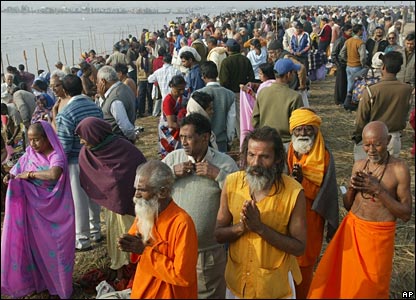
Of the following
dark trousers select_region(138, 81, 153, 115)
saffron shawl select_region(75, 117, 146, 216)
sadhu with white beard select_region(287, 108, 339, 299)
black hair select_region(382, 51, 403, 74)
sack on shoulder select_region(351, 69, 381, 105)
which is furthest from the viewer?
dark trousers select_region(138, 81, 153, 115)

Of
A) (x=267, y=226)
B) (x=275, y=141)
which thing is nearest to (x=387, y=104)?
(x=275, y=141)

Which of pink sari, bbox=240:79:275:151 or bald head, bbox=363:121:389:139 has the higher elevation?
bald head, bbox=363:121:389:139

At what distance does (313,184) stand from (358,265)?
672mm

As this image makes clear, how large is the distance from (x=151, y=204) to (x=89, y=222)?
252 cm

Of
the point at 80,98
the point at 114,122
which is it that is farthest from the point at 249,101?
the point at 80,98

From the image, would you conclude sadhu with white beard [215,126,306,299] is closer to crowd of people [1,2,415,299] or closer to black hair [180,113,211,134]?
crowd of people [1,2,415,299]


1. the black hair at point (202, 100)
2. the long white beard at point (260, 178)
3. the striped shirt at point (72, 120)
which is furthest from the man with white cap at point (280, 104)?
the long white beard at point (260, 178)

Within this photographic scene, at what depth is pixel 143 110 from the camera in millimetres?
10758

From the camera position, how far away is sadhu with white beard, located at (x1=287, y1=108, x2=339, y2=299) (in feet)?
11.1

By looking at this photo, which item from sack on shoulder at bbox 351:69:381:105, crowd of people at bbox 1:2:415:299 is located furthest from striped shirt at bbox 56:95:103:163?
sack on shoulder at bbox 351:69:381:105

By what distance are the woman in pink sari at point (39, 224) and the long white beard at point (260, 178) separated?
6.51 feet

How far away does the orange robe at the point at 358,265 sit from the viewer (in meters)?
2.92

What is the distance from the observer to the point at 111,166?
13.0 ft

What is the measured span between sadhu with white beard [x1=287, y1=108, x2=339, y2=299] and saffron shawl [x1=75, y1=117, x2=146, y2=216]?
1419mm
